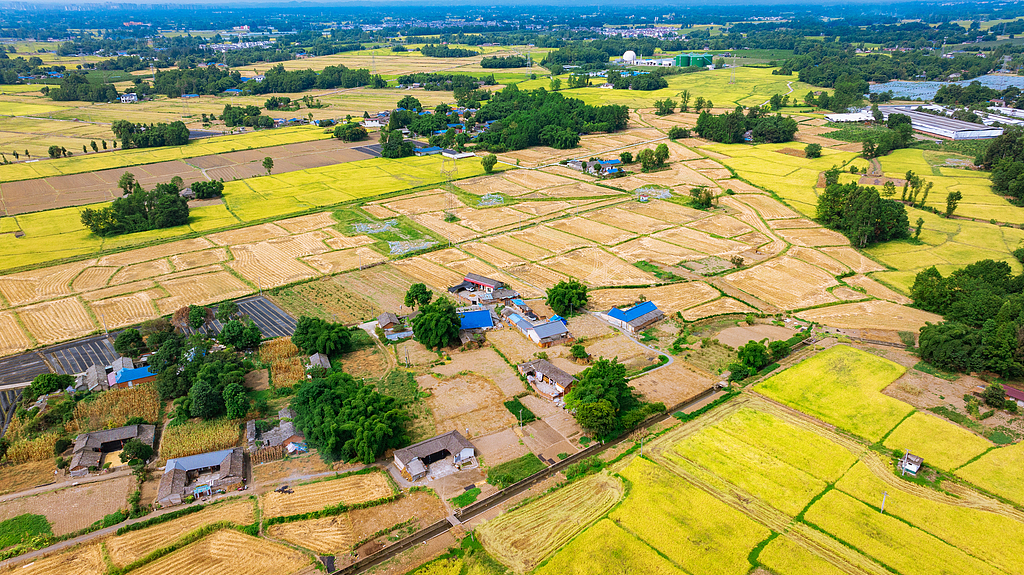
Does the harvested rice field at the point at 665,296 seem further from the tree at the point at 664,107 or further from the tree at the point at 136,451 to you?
the tree at the point at 664,107

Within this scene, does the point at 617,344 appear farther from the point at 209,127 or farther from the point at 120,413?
the point at 209,127

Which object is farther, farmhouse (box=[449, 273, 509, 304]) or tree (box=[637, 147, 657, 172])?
tree (box=[637, 147, 657, 172])

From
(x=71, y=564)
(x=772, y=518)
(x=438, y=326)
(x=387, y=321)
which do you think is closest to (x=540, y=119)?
(x=387, y=321)

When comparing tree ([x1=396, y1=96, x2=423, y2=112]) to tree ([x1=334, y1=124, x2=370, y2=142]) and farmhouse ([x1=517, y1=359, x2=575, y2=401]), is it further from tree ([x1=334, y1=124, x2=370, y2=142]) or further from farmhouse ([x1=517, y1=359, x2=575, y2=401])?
farmhouse ([x1=517, y1=359, x2=575, y2=401])

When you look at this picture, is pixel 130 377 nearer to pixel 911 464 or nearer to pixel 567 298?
pixel 567 298

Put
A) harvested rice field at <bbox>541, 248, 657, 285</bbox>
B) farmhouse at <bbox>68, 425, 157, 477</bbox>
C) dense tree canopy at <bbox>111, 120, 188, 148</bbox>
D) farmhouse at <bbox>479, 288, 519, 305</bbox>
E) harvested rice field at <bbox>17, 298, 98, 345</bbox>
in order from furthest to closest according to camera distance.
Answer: dense tree canopy at <bbox>111, 120, 188, 148</bbox>, harvested rice field at <bbox>541, 248, 657, 285</bbox>, farmhouse at <bbox>479, 288, 519, 305</bbox>, harvested rice field at <bbox>17, 298, 98, 345</bbox>, farmhouse at <bbox>68, 425, 157, 477</bbox>

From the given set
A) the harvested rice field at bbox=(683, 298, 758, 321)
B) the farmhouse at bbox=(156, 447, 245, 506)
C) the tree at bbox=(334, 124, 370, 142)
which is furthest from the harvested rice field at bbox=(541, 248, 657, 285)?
the tree at bbox=(334, 124, 370, 142)

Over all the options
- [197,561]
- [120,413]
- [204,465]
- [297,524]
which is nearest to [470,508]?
[297,524]
